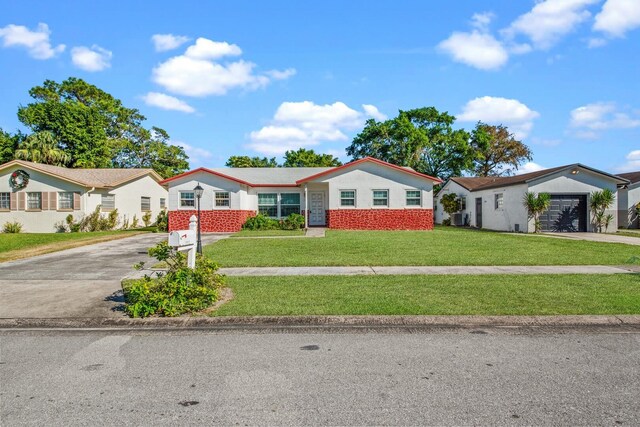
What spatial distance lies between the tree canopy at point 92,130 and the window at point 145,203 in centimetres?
1132

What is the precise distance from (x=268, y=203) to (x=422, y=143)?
20.2 meters

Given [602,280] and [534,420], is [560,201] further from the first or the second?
[534,420]

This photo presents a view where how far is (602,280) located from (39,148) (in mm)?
40652

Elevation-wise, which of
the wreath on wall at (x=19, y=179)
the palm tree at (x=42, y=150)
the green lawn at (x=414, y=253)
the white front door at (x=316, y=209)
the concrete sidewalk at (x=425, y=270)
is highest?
the palm tree at (x=42, y=150)

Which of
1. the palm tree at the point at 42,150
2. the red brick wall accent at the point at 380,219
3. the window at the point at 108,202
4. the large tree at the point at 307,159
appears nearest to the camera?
the red brick wall accent at the point at 380,219

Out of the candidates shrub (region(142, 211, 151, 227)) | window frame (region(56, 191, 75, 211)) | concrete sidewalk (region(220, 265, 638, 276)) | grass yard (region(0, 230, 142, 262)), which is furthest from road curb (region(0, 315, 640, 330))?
shrub (region(142, 211, 151, 227))

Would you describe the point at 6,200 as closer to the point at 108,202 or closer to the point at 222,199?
the point at 108,202

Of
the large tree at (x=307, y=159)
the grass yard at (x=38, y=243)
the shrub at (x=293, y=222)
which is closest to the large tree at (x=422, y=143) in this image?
the large tree at (x=307, y=159)

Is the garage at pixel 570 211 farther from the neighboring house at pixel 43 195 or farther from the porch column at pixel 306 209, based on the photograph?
the neighboring house at pixel 43 195

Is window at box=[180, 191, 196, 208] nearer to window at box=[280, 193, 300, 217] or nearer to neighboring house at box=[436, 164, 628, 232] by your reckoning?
Answer: window at box=[280, 193, 300, 217]

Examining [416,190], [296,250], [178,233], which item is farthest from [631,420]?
[416,190]

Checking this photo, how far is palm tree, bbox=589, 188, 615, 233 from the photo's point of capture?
76.6ft

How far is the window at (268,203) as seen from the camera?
27.5 metres

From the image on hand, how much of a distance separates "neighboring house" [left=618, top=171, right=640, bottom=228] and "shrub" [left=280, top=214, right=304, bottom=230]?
21242 millimetres
